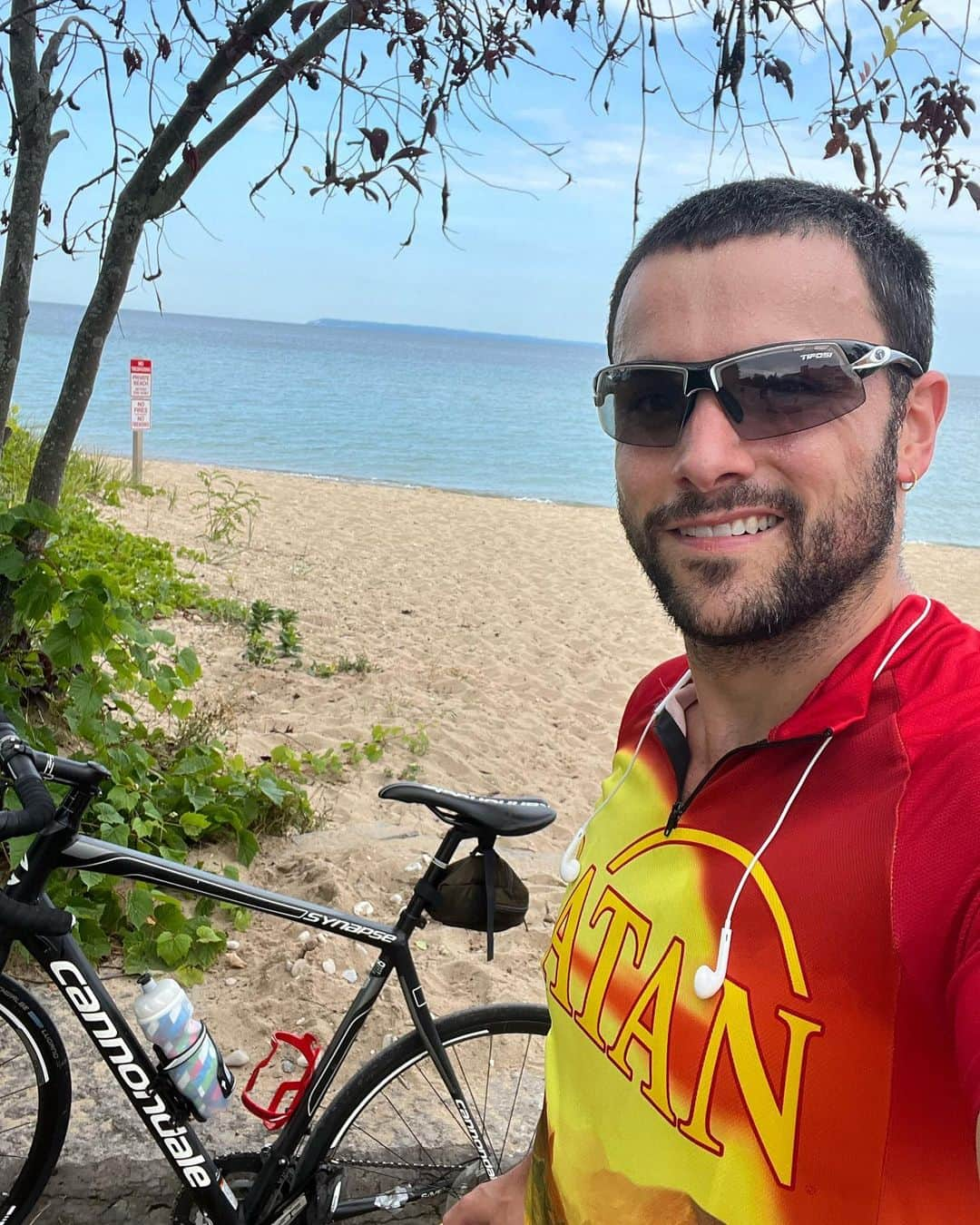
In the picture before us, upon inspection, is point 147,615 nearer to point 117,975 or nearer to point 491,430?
point 117,975

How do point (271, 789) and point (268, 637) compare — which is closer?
point (271, 789)

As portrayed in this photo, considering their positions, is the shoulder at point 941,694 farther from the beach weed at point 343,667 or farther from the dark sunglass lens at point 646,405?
the beach weed at point 343,667

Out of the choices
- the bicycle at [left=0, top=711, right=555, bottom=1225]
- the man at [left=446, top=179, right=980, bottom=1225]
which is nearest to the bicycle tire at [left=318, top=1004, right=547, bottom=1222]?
the bicycle at [left=0, top=711, right=555, bottom=1225]

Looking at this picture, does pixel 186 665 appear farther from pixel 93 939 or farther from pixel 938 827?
pixel 938 827

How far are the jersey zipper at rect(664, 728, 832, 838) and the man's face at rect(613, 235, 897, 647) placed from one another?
0.42 feet

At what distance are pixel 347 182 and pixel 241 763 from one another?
8.73 feet

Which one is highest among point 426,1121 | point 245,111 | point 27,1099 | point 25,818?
point 245,111

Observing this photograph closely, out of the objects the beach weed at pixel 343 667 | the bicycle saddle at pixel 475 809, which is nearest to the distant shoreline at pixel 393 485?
the beach weed at pixel 343 667

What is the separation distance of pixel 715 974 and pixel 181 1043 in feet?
4.73

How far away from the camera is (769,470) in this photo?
46.9 inches

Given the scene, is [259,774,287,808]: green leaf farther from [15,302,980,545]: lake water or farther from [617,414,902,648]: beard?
[617,414,902,648]: beard

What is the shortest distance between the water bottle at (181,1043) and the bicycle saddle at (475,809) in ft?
1.94

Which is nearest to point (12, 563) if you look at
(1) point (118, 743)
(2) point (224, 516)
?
(1) point (118, 743)

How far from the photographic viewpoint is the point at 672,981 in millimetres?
1091
